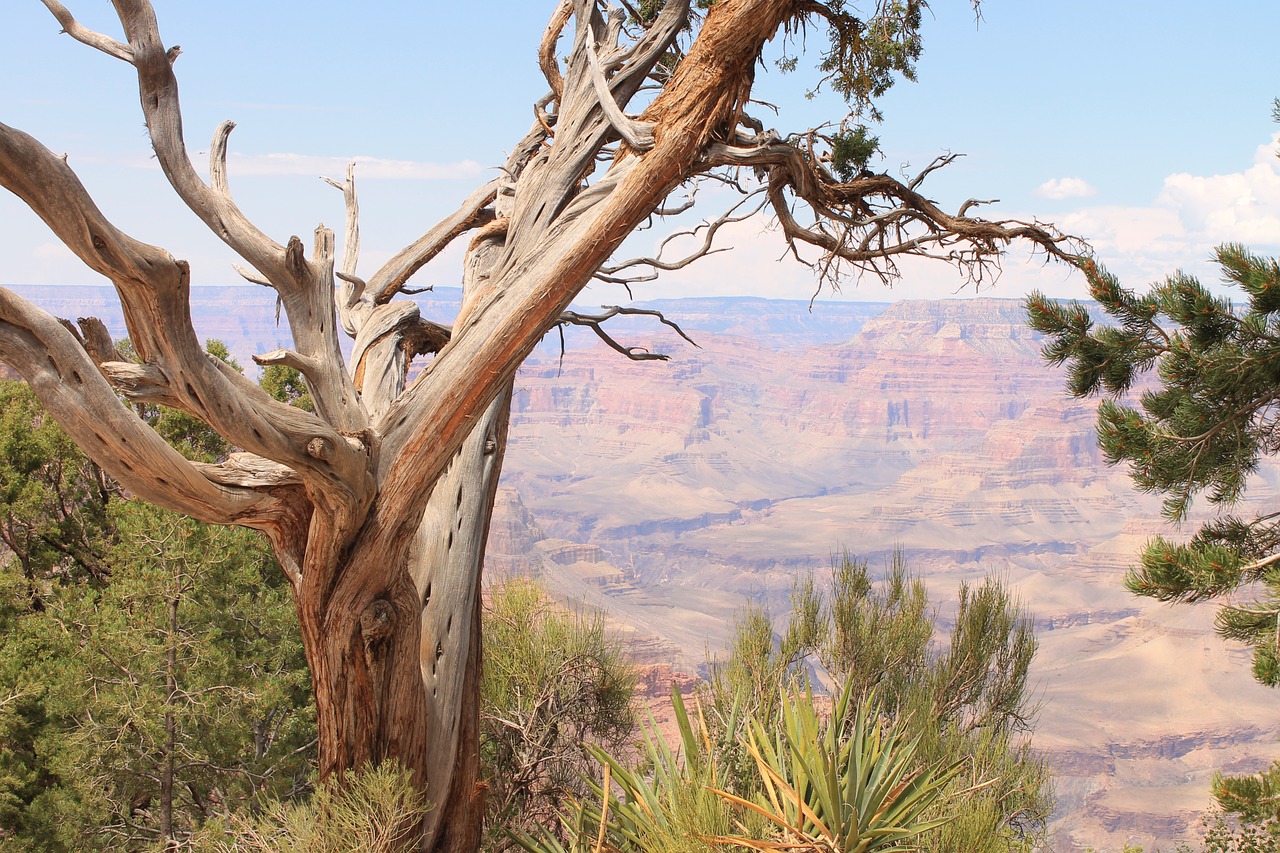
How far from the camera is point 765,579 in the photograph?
403ft

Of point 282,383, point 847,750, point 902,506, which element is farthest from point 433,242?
point 902,506

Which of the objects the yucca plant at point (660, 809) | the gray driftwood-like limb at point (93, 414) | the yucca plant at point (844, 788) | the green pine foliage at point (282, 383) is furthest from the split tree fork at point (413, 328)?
the green pine foliage at point (282, 383)

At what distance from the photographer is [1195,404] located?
18.9 feet

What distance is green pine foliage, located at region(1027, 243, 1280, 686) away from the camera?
5.35m

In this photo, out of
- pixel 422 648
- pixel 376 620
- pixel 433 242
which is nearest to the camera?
pixel 376 620

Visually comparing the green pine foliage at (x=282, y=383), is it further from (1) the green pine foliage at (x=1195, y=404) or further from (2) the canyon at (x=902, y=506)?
(2) the canyon at (x=902, y=506)

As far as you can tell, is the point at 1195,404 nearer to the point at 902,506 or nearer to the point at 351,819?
the point at 351,819

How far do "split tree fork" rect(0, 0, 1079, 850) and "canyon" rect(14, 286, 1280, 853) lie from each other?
6129 centimetres

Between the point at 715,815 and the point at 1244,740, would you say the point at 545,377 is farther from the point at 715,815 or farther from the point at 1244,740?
the point at 715,815

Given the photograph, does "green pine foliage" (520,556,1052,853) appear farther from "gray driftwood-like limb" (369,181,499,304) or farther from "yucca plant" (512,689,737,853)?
"gray driftwood-like limb" (369,181,499,304)

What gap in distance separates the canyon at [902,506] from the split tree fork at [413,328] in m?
61.3

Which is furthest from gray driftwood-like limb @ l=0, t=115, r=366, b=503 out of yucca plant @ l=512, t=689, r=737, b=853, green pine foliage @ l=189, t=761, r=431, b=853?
yucca plant @ l=512, t=689, r=737, b=853

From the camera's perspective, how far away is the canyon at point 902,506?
3324 inches

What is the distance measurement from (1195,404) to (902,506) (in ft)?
482
